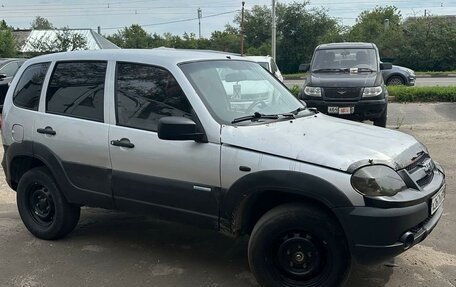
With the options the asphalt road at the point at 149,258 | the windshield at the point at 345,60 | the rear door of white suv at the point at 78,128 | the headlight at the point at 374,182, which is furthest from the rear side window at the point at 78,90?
the windshield at the point at 345,60

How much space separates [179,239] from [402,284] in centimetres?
208

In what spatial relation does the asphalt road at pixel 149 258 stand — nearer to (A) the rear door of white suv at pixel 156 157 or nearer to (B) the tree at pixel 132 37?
(A) the rear door of white suv at pixel 156 157

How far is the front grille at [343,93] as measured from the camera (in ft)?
32.4

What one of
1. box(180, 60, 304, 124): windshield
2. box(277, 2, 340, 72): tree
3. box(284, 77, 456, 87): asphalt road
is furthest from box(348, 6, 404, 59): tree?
box(180, 60, 304, 124): windshield

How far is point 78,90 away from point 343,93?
6.30 meters

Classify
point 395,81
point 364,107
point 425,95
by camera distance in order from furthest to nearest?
point 395,81 < point 425,95 < point 364,107

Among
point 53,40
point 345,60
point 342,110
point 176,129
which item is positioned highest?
point 53,40

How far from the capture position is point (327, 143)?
3627 millimetres

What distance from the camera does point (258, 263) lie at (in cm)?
366

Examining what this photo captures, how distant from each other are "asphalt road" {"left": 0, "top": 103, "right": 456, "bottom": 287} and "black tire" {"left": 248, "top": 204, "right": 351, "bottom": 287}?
402 millimetres

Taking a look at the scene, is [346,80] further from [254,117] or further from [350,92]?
[254,117]

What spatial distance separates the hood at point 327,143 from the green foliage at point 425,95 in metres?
11.4

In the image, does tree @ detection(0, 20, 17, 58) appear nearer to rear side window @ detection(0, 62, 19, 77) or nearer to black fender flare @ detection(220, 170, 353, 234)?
rear side window @ detection(0, 62, 19, 77)

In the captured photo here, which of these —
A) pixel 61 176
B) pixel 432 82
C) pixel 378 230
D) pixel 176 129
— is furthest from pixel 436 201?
pixel 432 82
